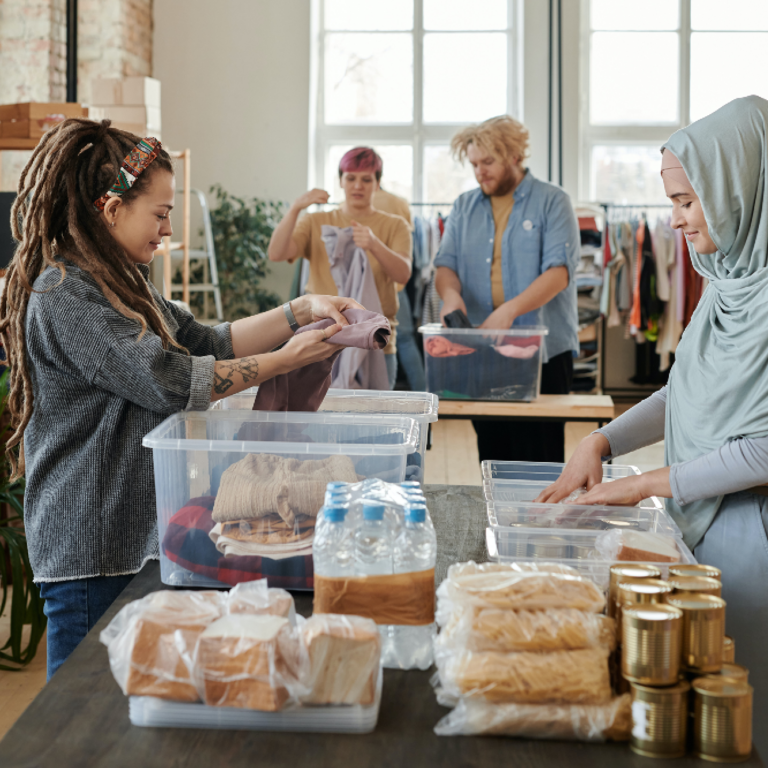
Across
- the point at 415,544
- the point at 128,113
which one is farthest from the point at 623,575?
the point at 128,113

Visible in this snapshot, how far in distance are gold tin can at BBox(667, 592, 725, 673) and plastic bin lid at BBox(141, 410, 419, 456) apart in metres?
0.47

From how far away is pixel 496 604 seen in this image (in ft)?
2.89

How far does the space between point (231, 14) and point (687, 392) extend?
19.1 feet

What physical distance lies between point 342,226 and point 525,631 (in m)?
2.74

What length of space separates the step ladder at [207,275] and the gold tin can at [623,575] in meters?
4.99

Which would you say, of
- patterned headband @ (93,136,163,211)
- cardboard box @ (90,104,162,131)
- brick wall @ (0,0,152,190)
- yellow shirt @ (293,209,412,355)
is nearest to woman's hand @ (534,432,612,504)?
patterned headband @ (93,136,163,211)

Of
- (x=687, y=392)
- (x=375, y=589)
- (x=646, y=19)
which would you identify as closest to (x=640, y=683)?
(x=375, y=589)

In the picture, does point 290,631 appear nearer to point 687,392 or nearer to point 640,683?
point 640,683

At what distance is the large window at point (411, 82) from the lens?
6.64m

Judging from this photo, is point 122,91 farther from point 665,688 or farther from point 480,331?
point 665,688

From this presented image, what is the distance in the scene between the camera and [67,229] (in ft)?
4.64

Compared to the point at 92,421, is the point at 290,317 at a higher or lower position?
higher

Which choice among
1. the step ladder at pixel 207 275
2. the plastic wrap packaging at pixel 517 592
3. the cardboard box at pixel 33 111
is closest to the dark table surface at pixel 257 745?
the plastic wrap packaging at pixel 517 592

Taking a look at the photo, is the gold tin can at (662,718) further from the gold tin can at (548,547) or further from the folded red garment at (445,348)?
the folded red garment at (445,348)
